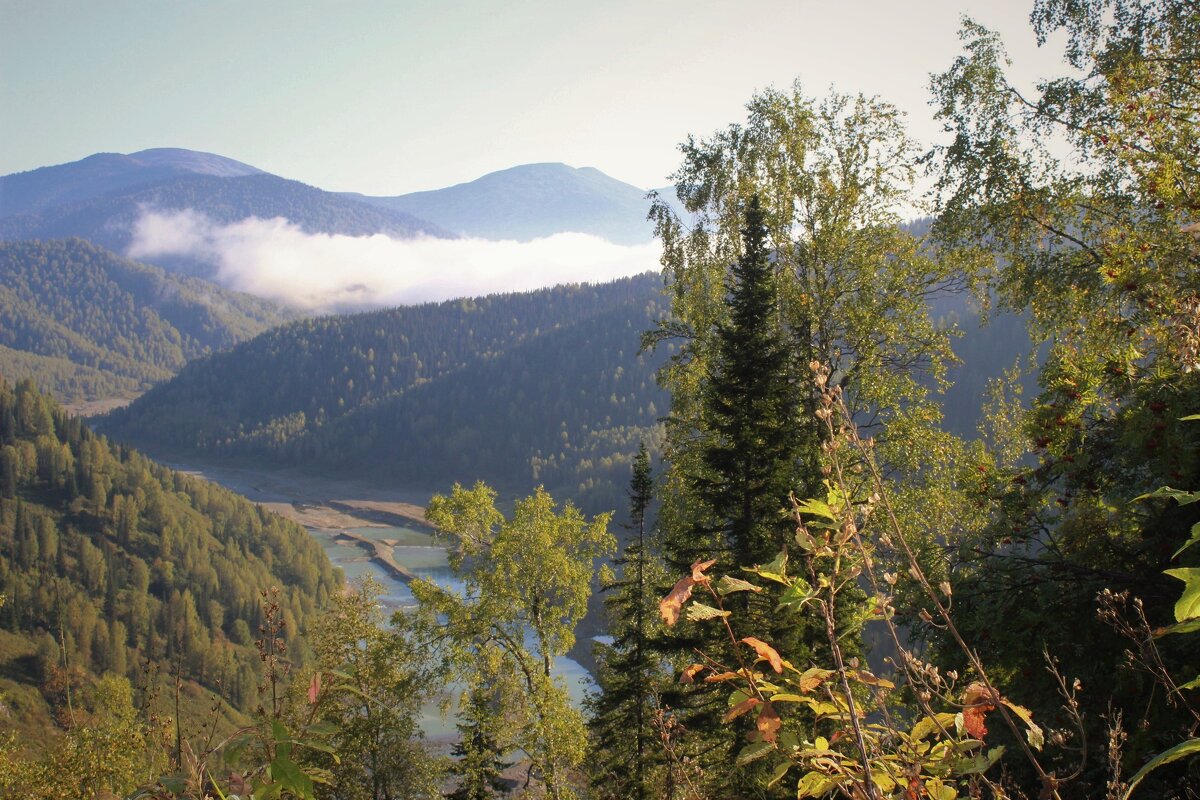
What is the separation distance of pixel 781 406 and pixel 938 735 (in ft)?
33.8

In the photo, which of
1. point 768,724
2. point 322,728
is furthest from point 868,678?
point 322,728

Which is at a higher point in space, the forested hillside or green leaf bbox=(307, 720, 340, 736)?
green leaf bbox=(307, 720, 340, 736)

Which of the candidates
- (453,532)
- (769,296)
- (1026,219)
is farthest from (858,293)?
(453,532)

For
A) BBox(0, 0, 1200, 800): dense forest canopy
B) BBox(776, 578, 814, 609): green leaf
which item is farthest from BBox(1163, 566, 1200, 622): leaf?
BBox(776, 578, 814, 609): green leaf

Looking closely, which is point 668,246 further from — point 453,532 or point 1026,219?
point 453,532

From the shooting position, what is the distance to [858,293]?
1347cm

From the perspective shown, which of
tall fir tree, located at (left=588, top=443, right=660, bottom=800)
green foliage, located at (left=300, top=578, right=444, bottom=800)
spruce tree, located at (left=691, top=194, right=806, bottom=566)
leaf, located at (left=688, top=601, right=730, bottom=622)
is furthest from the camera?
green foliage, located at (left=300, top=578, right=444, bottom=800)

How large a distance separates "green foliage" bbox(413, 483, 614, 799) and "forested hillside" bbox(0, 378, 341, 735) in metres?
79.4

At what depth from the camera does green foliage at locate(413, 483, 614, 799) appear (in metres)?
18.0

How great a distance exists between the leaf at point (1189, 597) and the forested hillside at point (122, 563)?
9806cm

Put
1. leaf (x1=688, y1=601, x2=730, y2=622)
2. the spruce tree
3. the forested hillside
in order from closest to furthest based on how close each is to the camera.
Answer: leaf (x1=688, y1=601, x2=730, y2=622) < the spruce tree < the forested hillside

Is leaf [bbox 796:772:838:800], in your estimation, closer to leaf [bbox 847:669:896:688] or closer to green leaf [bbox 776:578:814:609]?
leaf [bbox 847:669:896:688]

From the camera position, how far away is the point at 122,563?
12744 centimetres

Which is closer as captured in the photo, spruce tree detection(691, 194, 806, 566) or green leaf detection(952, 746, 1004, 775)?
green leaf detection(952, 746, 1004, 775)
